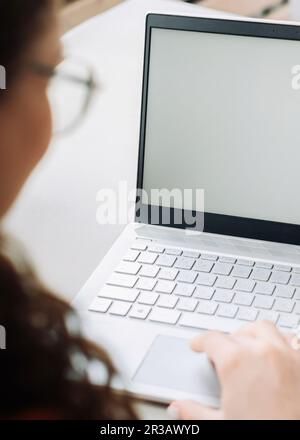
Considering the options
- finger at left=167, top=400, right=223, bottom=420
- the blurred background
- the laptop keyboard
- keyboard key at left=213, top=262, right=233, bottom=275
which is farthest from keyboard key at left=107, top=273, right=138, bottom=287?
the blurred background

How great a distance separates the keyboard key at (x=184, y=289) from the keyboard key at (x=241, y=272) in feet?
0.20

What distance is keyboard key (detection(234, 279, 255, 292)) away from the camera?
789mm

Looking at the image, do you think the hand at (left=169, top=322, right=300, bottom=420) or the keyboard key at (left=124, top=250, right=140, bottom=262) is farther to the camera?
the keyboard key at (left=124, top=250, right=140, bottom=262)

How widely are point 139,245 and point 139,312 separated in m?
0.14

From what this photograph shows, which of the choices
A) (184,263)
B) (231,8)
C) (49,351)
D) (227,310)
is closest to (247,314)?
(227,310)

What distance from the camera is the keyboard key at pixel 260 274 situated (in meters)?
0.81

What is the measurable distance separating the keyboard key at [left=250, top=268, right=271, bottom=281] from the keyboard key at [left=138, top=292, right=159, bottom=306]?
125 millimetres

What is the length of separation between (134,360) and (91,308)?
0.10m

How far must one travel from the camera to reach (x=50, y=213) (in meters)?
0.88

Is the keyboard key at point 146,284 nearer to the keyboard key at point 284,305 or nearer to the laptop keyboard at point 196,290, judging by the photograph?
the laptop keyboard at point 196,290

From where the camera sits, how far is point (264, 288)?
0.79 m

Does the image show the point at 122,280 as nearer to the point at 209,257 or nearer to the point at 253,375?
the point at 209,257

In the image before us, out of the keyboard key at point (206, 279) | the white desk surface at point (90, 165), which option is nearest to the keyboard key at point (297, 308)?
the keyboard key at point (206, 279)

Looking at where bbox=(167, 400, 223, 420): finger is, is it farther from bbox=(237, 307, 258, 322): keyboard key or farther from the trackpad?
bbox=(237, 307, 258, 322): keyboard key
